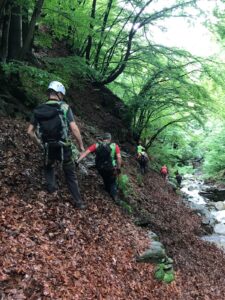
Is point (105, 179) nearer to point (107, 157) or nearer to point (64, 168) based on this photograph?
point (107, 157)

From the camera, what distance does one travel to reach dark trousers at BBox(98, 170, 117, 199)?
8766 mm

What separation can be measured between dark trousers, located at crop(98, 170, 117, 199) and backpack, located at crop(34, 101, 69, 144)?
243cm

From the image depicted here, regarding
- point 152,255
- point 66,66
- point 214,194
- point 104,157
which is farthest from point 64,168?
point 214,194

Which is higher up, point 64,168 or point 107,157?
point 64,168

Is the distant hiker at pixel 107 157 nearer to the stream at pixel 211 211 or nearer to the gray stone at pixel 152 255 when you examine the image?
the gray stone at pixel 152 255

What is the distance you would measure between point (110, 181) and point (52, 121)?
3028mm

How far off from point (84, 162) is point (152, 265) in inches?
150

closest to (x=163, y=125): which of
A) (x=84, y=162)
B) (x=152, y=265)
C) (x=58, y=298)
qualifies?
→ (x=84, y=162)

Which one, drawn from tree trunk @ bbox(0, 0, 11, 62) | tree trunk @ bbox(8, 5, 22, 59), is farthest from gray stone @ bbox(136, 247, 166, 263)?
tree trunk @ bbox(8, 5, 22, 59)

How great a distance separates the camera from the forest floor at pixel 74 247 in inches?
189

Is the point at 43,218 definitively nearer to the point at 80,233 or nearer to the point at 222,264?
the point at 80,233

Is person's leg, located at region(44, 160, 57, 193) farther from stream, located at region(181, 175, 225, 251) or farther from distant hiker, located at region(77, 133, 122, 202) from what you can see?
stream, located at region(181, 175, 225, 251)

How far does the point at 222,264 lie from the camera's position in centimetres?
1020

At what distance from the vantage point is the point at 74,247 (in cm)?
584
